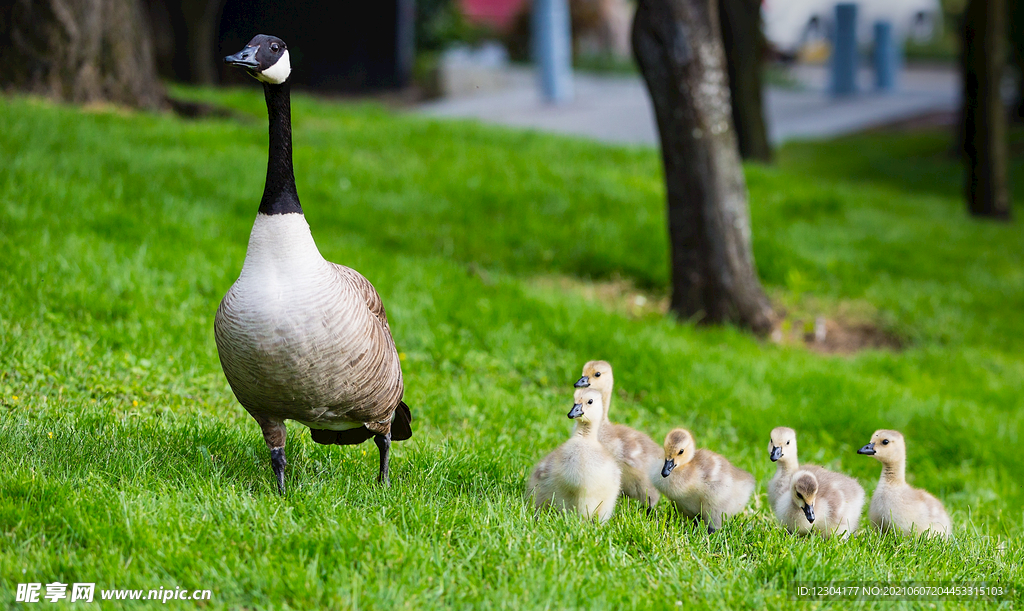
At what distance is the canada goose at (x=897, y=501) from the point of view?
4.27 m

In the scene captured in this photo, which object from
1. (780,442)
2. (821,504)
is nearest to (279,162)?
(780,442)

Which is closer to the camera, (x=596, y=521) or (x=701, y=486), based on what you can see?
(x=596, y=521)

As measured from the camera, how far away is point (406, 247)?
8.85m

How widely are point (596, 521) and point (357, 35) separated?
20848 mm

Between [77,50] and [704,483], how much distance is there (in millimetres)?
9306

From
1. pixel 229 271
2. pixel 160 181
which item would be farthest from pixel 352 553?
pixel 160 181

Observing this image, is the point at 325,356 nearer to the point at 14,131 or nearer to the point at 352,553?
the point at 352,553

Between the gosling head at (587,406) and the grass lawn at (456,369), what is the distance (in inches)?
19.1

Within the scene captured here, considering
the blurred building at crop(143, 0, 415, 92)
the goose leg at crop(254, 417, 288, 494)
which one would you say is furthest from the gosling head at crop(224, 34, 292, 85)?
the blurred building at crop(143, 0, 415, 92)

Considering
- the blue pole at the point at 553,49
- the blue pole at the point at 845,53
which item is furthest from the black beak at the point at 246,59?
the blue pole at the point at 845,53

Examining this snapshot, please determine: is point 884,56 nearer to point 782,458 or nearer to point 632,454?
point 782,458

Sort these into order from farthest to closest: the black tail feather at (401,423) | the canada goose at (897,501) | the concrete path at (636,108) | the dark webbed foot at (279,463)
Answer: the concrete path at (636,108)
the black tail feather at (401,423)
the canada goose at (897,501)
the dark webbed foot at (279,463)

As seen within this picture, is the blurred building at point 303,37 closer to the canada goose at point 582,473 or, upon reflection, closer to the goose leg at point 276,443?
the goose leg at point 276,443

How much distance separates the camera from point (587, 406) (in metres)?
4.05
